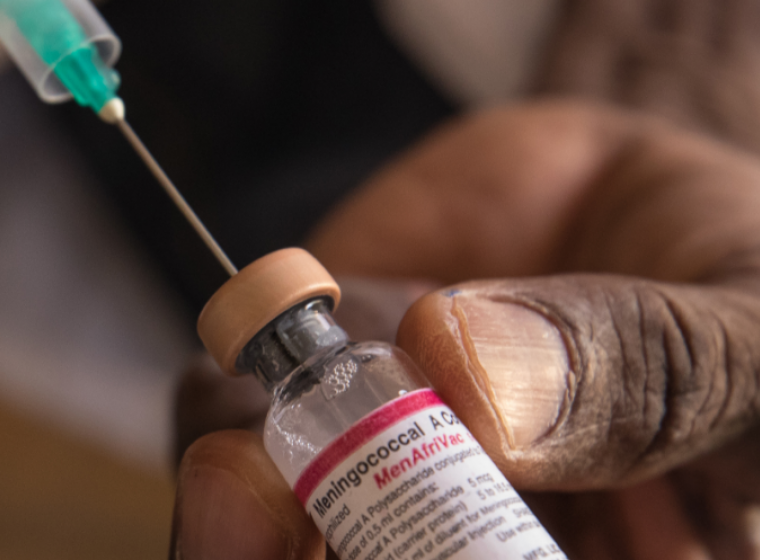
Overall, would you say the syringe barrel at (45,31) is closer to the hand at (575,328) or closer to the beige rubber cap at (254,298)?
the beige rubber cap at (254,298)

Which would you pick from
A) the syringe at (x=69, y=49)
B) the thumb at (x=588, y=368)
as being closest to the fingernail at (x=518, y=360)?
the thumb at (x=588, y=368)

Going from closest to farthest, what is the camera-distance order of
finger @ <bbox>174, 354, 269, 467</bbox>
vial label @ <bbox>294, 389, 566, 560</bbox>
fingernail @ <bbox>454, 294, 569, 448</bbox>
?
vial label @ <bbox>294, 389, 566, 560</bbox> < fingernail @ <bbox>454, 294, 569, 448</bbox> < finger @ <bbox>174, 354, 269, 467</bbox>

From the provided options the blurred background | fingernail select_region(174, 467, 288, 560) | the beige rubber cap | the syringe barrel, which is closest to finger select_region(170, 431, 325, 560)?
fingernail select_region(174, 467, 288, 560)

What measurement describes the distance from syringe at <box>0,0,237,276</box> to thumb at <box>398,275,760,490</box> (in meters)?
0.25

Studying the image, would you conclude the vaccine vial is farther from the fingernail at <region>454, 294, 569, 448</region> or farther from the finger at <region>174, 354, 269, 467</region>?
the finger at <region>174, 354, 269, 467</region>

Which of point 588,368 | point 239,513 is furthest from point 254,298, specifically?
point 588,368

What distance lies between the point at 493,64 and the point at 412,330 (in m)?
1.48

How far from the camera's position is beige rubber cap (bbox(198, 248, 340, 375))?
1.60 feet

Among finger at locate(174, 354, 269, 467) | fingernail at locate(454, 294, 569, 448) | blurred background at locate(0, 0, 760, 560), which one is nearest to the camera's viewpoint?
fingernail at locate(454, 294, 569, 448)

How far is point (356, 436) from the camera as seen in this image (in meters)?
0.45

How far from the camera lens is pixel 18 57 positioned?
0.62 meters

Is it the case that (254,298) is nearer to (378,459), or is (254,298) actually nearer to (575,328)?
(378,459)

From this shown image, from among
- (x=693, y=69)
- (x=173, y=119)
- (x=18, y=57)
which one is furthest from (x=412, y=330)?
(x=693, y=69)

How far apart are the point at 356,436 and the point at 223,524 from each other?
188mm
